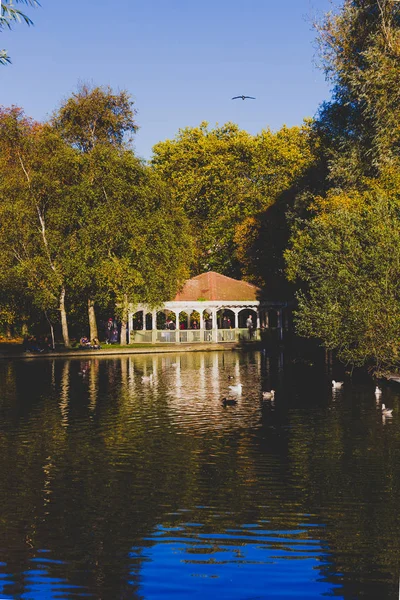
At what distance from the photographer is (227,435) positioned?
21375mm

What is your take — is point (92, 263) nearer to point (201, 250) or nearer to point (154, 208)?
point (154, 208)

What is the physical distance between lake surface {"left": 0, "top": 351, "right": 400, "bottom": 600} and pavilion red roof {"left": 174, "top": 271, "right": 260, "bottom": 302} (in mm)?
38245

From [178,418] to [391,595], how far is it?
49.6ft

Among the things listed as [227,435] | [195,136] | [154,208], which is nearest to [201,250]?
[195,136]

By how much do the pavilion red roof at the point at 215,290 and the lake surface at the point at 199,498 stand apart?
38245mm

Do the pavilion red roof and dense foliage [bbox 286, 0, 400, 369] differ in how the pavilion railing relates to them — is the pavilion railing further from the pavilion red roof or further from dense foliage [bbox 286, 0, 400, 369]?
dense foliage [bbox 286, 0, 400, 369]

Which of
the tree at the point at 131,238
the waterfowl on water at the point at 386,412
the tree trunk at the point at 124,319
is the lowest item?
the waterfowl on water at the point at 386,412

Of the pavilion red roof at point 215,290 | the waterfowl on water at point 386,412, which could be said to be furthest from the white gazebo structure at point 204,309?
the waterfowl on water at point 386,412

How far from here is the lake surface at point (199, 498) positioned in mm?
10219

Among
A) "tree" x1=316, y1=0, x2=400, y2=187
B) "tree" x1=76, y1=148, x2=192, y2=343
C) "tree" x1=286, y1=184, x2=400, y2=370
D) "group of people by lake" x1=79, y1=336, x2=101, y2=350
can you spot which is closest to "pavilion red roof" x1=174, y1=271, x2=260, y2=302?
"tree" x1=76, y1=148, x2=192, y2=343

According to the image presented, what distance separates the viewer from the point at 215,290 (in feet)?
224

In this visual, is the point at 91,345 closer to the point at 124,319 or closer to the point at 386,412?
the point at 124,319

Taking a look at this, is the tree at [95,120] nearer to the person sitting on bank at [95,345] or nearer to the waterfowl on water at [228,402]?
the person sitting on bank at [95,345]

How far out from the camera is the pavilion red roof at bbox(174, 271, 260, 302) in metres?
67.6
